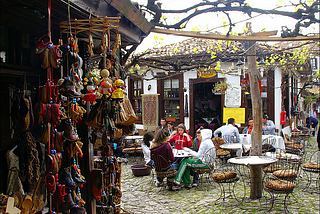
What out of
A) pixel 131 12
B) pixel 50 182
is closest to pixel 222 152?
pixel 131 12

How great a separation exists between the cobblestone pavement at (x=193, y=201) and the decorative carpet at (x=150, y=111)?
6.58 meters

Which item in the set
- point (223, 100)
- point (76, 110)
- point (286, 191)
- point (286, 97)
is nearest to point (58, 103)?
point (76, 110)

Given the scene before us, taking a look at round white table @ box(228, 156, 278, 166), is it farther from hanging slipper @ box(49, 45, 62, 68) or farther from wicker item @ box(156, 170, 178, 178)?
hanging slipper @ box(49, 45, 62, 68)

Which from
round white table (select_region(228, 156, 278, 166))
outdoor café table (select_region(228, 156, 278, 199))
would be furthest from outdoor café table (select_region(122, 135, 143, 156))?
round white table (select_region(228, 156, 278, 166))

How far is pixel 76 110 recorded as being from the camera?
258 cm

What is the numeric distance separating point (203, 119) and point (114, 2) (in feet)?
45.9

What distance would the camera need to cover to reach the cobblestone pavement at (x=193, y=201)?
18.6 feet

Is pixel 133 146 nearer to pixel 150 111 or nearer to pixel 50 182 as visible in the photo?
pixel 150 111

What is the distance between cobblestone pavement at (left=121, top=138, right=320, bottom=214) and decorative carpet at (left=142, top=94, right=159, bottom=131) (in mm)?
6581

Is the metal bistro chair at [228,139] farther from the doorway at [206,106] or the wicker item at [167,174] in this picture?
the doorway at [206,106]

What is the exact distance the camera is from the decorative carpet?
47.1 feet

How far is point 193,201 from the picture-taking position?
20.7 feet

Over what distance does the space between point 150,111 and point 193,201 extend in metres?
8.51

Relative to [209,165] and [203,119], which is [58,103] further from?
[203,119]
